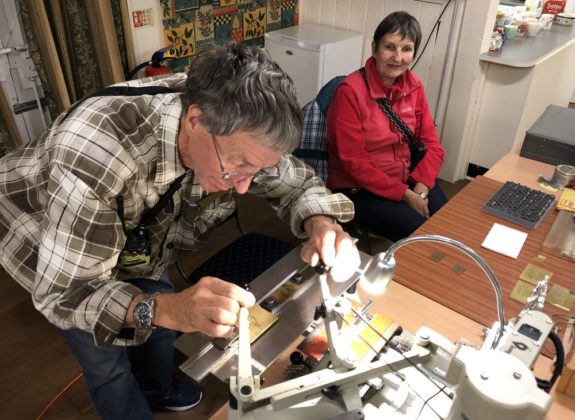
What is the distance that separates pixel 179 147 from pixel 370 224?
43.7 inches

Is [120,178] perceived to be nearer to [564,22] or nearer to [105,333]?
[105,333]

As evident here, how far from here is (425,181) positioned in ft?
7.22

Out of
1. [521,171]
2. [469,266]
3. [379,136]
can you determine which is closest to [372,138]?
[379,136]

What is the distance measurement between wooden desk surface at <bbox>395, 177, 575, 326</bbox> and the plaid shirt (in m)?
0.67

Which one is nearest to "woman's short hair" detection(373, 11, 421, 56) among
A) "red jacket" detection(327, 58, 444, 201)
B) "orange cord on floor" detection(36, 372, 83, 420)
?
"red jacket" detection(327, 58, 444, 201)

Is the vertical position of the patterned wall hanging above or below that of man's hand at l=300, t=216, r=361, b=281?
above

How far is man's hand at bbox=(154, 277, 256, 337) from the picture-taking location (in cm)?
94

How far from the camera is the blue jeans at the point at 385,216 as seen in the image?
6.51 feet

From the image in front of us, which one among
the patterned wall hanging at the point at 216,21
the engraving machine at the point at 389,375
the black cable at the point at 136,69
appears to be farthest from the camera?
the patterned wall hanging at the point at 216,21

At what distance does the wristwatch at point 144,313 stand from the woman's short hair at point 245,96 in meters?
0.39

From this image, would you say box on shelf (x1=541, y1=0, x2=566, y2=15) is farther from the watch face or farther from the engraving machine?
the watch face

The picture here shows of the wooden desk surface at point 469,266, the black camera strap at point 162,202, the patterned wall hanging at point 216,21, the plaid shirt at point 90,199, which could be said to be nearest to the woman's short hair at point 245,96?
the plaid shirt at point 90,199

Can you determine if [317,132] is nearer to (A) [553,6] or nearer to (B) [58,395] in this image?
(B) [58,395]

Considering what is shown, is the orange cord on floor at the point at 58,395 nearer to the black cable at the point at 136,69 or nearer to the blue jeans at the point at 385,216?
the blue jeans at the point at 385,216
